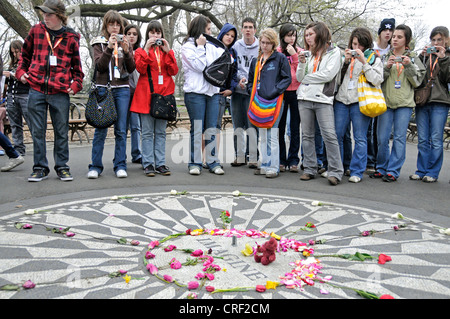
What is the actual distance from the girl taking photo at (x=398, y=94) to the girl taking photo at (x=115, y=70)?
336cm

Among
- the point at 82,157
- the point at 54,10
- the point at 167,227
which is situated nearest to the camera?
the point at 167,227

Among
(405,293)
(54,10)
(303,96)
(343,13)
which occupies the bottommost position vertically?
(405,293)

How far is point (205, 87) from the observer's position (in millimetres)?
5641

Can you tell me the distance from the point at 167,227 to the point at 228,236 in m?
0.55

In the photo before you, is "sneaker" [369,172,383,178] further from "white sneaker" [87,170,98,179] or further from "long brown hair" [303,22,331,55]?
"white sneaker" [87,170,98,179]

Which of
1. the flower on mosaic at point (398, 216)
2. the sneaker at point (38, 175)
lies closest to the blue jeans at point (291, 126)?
the flower on mosaic at point (398, 216)

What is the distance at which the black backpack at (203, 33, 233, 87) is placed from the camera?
18.3 ft

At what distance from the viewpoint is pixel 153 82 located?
217 inches

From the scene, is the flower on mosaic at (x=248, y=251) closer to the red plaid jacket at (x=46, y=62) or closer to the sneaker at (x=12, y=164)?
the red plaid jacket at (x=46, y=62)

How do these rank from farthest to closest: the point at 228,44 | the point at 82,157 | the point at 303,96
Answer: the point at 82,157, the point at 228,44, the point at 303,96

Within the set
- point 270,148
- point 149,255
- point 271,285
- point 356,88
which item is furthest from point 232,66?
point 271,285

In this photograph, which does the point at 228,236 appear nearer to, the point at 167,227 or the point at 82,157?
the point at 167,227

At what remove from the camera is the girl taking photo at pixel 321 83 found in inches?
205
